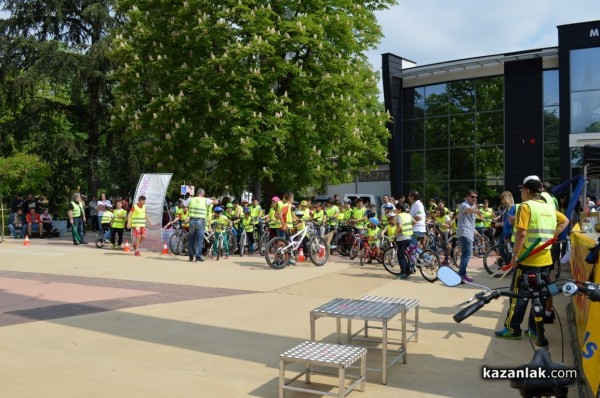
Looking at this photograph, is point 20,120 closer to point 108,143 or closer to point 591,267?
point 108,143

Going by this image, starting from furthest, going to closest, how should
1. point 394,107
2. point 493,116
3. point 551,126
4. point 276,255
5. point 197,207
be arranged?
point 394,107
point 493,116
point 551,126
point 197,207
point 276,255

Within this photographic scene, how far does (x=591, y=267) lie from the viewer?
5.11m

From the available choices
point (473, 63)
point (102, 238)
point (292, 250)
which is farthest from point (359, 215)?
point (473, 63)

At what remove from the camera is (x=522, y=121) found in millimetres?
28031

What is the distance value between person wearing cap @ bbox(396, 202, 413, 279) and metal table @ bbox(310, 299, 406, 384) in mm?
6034

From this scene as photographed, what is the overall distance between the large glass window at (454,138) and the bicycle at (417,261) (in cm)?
1725

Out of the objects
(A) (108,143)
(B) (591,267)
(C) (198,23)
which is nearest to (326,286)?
(B) (591,267)

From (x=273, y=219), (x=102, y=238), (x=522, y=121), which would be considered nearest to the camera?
(x=273, y=219)

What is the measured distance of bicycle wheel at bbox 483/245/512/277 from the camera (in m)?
12.9

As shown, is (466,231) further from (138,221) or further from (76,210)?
(76,210)

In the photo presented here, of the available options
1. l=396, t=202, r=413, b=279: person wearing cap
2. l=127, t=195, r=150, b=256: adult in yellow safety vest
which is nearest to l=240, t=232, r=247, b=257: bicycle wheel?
l=127, t=195, r=150, b=256: adult in yellow safety vest

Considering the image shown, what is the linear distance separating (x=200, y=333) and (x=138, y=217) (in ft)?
37.3

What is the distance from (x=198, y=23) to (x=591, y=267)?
711 inches

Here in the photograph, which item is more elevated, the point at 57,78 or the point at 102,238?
the point at 57,78
